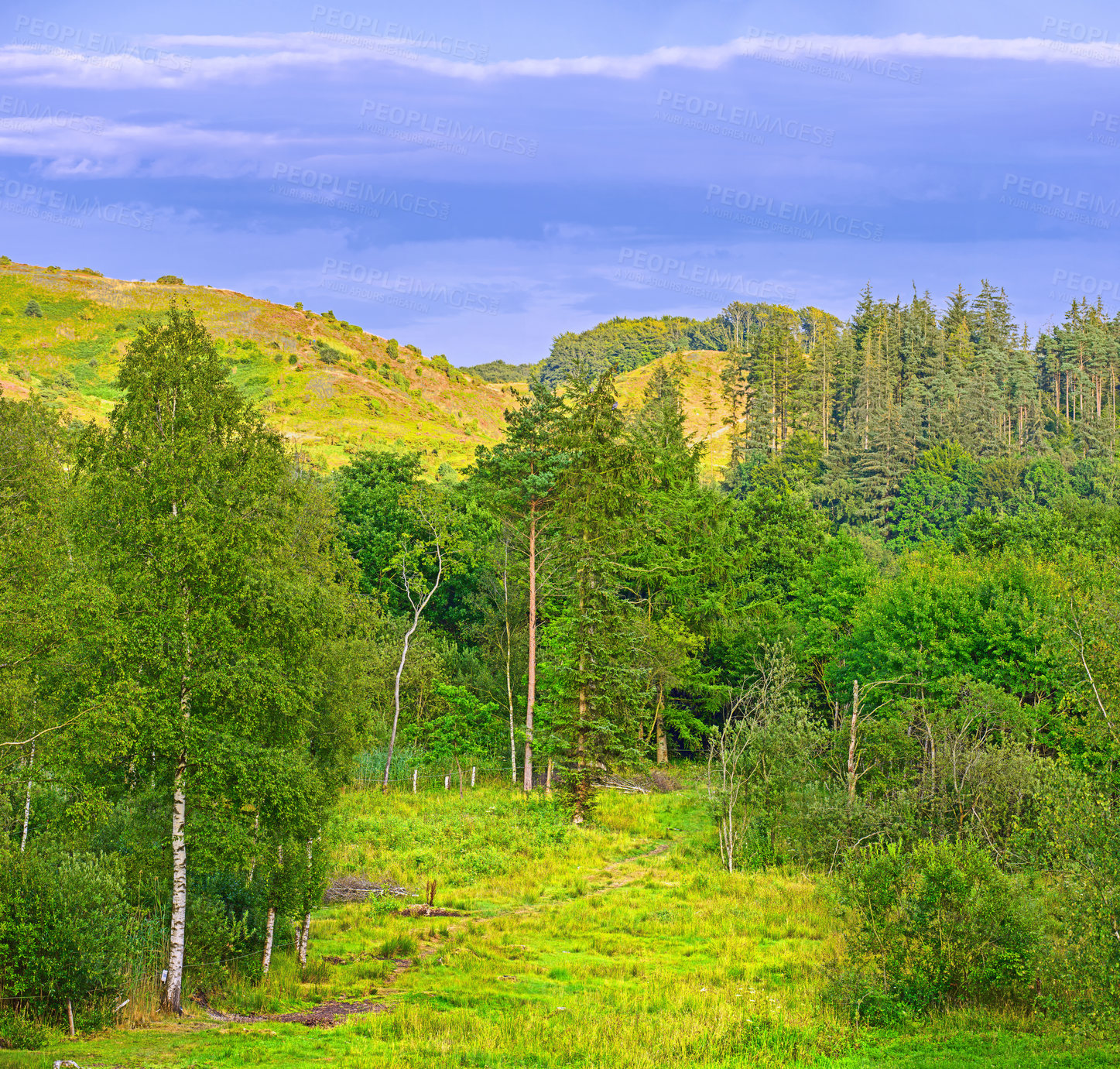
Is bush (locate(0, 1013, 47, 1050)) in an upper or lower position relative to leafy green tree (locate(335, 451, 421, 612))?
lower

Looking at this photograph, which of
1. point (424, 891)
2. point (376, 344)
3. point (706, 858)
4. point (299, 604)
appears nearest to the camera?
point (299, 604)

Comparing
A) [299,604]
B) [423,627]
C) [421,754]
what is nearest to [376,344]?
[423,627]

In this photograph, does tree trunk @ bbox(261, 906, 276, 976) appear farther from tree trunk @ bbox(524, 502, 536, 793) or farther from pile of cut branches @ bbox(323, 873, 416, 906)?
tree trunk @ bbox(524, 502, 536, 793)

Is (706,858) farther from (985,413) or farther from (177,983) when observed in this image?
(985,413)

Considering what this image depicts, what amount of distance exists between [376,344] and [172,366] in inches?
4572

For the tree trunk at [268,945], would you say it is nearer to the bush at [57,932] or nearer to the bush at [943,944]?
the bush at [57,932]

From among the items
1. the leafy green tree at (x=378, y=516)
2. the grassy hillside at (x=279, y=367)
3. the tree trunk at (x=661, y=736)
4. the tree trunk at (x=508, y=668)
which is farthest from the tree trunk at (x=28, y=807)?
the grassy hillside at (x=279, y=367)

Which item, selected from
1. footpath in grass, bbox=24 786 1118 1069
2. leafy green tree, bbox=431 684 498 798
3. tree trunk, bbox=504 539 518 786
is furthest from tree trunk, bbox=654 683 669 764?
footpath in grass, bbox=24 786 1118 1069

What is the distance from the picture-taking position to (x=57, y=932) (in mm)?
14805

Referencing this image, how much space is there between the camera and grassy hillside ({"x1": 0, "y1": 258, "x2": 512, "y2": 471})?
91438mm

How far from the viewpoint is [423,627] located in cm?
5084

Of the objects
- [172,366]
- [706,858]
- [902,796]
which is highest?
[172,366]

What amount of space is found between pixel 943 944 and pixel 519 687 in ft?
105

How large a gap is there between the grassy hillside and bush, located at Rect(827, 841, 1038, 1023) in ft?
196
